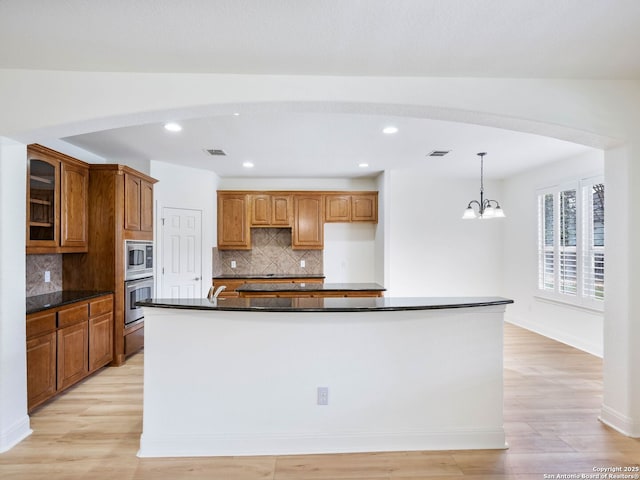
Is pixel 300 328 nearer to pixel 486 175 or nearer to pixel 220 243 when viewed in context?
pixel 220 243

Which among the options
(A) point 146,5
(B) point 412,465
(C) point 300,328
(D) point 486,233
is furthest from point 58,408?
(D) point 486,233

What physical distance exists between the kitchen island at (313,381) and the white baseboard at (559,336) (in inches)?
116

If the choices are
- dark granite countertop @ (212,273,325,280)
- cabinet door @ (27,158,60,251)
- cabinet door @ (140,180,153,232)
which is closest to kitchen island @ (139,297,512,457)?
cabinet door @ (27,158,60,251)

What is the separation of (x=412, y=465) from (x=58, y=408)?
9.20 ft

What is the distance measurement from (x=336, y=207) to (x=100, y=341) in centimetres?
379

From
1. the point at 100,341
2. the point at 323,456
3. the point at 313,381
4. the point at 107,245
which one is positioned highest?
the point at 107,245

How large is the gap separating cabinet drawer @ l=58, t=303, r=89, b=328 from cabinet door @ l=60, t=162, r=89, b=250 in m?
0.64

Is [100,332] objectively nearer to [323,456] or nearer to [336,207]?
[323,456]

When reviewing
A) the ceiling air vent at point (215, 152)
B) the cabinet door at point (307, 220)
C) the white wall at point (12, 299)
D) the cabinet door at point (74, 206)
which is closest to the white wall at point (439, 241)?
the cabinet door at point (307, 220)

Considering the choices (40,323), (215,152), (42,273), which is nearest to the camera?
(40,323)

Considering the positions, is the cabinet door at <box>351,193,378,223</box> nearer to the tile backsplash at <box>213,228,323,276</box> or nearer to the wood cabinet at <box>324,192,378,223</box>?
the wood cabinet at <box>324,192,378,223</box>

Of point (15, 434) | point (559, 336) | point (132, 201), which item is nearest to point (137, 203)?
point (132, 201)

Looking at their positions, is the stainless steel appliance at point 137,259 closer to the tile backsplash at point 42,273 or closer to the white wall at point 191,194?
the white wall at point 191,194

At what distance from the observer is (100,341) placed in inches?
147
